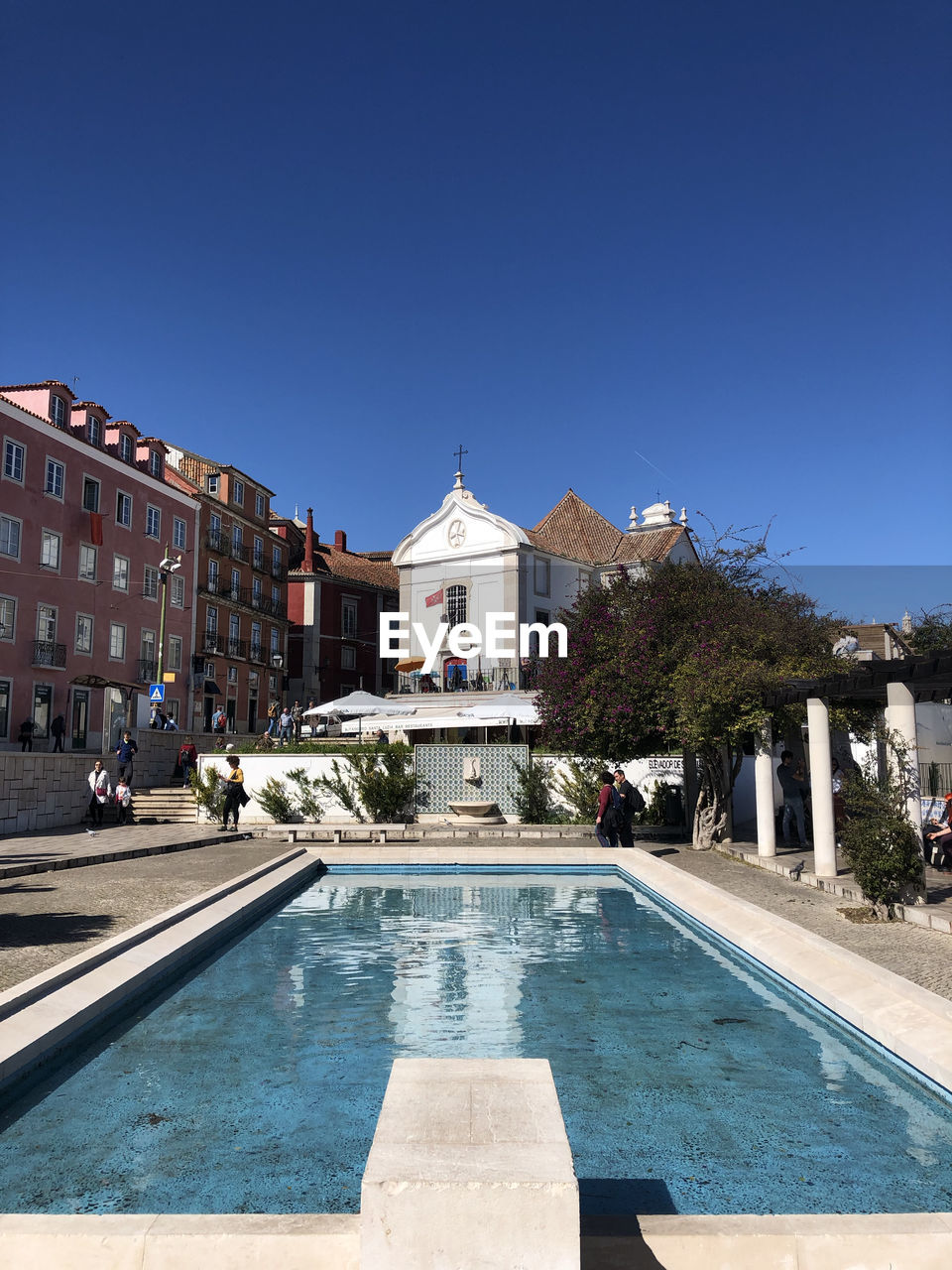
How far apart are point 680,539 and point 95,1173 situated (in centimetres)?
5094

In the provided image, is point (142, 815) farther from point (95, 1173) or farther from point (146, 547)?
point (95, 1173)

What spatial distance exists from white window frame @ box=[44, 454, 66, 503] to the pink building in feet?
0.21

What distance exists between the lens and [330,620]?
5684 centimetres

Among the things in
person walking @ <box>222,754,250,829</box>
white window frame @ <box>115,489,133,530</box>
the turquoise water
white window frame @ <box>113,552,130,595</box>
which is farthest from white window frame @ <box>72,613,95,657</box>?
the turquoise water

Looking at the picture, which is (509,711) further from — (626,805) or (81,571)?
(81,571)

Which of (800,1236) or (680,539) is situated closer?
(800,1236)

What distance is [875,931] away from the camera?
9.65m

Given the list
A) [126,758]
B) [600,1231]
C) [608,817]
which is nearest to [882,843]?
[600,1231]

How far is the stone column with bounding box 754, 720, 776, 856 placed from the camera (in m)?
16.3

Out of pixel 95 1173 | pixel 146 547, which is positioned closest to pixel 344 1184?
pixel 95 1173

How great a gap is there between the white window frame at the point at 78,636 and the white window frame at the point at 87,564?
1406mm

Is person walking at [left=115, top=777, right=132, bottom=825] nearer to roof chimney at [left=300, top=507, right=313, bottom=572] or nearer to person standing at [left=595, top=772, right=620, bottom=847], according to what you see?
person standing at [left=595, top=772, right=620, bottom=847]

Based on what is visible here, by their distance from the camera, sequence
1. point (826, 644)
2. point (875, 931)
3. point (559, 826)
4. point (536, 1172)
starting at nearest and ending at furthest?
point (536, 1172)
point (875, 931)
point (826, 644)
point (559, 826)

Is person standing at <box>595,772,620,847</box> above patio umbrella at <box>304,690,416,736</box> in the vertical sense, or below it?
below
